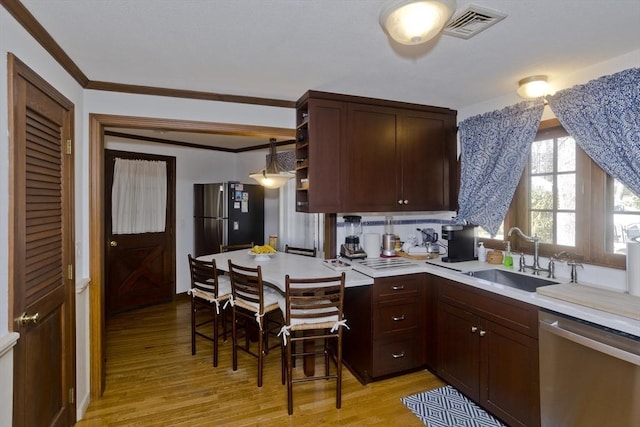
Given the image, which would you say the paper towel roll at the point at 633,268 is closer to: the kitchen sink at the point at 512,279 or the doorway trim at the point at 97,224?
the kitchen sink at the point at 512,279

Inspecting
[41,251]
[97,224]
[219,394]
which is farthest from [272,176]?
[41,251]

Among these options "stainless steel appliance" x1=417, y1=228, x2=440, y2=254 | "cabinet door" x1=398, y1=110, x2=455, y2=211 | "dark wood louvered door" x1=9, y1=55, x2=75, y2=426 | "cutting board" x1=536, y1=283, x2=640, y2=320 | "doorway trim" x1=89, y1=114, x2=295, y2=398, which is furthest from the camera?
"stainless steel appliance" x1=417, y1=228, x2=440, y2=254

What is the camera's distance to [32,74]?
163 cm

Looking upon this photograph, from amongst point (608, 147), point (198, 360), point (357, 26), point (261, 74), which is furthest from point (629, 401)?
point (198, 360)

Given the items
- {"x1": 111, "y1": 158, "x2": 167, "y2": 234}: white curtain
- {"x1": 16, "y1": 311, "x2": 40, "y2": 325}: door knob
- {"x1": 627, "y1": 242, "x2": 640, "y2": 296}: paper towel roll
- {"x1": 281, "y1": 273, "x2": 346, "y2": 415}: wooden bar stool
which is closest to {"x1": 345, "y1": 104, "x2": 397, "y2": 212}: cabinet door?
{"x1": 281, "y1": 273, "x2": 346, "y2": 415}: wooden bar stool

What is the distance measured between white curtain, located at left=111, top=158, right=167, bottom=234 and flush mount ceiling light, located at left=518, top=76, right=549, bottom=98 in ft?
13.9

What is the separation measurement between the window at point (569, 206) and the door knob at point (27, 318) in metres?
3.18

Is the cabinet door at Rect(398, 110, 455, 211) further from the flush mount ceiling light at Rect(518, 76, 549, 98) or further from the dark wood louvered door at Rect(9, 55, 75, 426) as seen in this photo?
the dark wood louvered door at Rect(9, 55, 75, 426)

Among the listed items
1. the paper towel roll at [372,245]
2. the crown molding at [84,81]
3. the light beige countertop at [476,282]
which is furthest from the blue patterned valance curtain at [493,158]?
the crown molding at [84,81]

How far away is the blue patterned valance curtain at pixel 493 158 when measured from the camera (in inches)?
103

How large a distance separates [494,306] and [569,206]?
972mm

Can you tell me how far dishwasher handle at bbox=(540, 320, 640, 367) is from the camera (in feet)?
5.09

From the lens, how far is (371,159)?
296cm

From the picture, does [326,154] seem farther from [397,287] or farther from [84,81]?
[84,81]
